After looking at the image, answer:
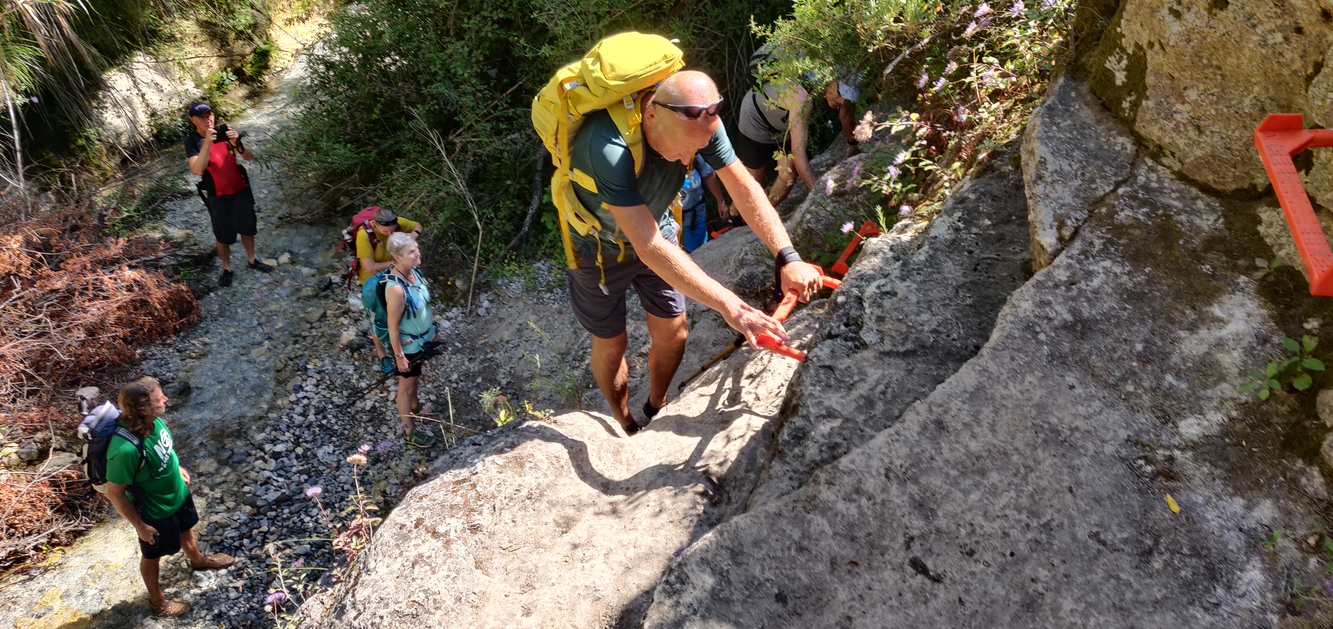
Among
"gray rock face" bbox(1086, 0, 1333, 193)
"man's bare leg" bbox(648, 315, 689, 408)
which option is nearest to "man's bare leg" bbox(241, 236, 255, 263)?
"man's bare leg" bbox(648, 315, 689, 408)

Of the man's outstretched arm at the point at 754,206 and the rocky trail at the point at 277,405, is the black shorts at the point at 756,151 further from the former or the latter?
the man's outstretched arm at the point at 754,206

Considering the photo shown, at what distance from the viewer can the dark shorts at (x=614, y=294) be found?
3928 mm

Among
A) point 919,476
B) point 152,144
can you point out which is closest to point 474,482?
point 919,476

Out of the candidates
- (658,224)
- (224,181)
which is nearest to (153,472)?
(658,224)

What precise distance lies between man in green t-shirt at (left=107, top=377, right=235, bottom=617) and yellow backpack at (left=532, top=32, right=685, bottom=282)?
2.83 m

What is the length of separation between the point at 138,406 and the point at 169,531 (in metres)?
0.97

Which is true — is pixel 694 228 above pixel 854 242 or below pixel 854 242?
below

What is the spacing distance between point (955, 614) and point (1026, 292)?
1127 mm

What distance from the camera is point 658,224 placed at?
3557mm

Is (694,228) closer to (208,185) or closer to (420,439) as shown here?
(420,439)

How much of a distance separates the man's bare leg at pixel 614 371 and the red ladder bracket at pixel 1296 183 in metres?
2.79

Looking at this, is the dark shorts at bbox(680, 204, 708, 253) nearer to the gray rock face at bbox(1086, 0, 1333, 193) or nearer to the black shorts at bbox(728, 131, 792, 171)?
the black shorts at bbox(728, 131, 792, 171)

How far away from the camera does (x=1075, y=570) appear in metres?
2.22

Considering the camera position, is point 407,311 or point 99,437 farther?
point 407,311
